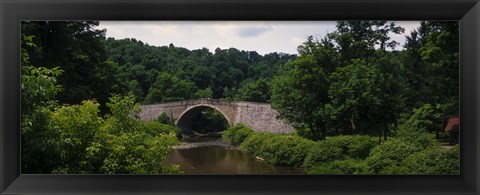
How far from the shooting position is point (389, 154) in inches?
114

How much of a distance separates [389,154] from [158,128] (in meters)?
1.48

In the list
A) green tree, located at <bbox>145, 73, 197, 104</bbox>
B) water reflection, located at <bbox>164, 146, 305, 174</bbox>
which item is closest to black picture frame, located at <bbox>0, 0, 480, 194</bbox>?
water reflection, located at <bbox>164, 146, 305, 174</bbox>

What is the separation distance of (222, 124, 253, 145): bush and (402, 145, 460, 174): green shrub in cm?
101

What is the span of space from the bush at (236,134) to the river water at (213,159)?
2.0 inches

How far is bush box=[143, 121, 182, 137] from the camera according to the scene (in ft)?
9.02

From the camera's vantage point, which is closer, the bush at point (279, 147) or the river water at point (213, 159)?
the river water at point (213, 159)

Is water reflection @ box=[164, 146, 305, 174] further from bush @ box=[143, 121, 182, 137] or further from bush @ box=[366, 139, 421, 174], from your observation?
bush @ box=[366, 139, 421, 174]

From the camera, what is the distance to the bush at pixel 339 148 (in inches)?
110

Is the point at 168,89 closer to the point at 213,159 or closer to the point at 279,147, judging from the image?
the point at 213,159

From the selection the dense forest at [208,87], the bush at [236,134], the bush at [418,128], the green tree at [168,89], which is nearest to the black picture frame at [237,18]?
the dense forest at [208,87]

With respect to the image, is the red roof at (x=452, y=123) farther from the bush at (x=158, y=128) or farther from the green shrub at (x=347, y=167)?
the bush at (x=158, y=128)

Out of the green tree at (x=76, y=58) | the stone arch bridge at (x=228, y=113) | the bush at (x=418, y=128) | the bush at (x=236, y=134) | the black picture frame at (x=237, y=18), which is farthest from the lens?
the bush at (x=418, y=128)
